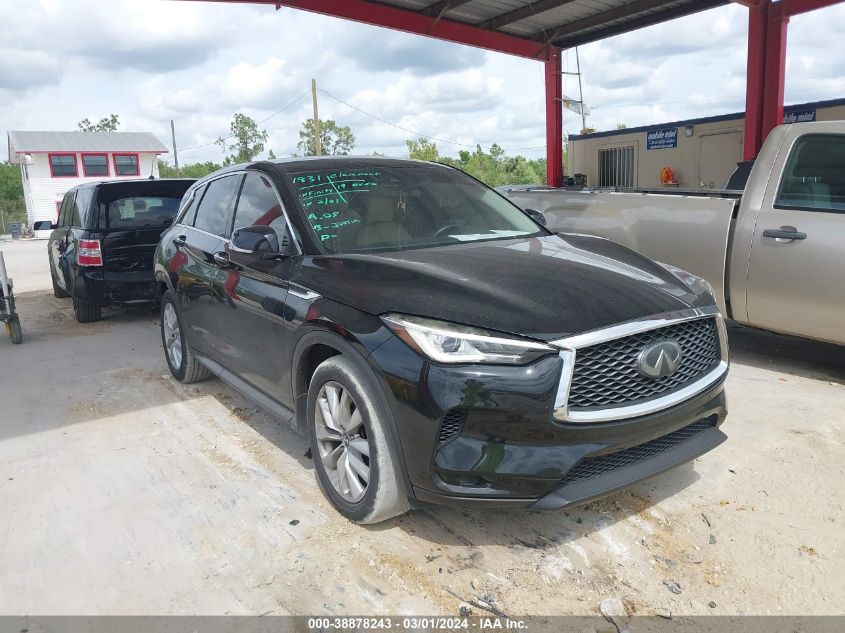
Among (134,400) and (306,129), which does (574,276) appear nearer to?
(134,400)

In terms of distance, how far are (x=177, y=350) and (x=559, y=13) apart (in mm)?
9089

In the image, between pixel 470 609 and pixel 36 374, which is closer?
pixel 470 609

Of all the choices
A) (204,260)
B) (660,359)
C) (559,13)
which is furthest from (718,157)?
(660,359)

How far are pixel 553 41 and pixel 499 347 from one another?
38.7ft

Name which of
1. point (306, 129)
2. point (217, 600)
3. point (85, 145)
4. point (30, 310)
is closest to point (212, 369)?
point (217, 600)

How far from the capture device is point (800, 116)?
1130 centimetres

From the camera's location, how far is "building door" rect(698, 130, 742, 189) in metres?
12.1

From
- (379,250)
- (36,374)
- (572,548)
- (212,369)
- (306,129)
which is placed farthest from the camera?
(306,129)

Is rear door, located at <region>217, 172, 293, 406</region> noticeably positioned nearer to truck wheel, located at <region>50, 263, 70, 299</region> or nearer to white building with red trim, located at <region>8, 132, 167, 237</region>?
truck wheel, located at <region>50, 263, 70, 299</region>

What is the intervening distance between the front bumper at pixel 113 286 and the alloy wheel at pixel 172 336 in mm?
2692

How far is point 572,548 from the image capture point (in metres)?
3.02

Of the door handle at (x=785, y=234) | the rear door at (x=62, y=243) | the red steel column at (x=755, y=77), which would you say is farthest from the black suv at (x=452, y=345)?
the red steel column at (x=755, y=77)

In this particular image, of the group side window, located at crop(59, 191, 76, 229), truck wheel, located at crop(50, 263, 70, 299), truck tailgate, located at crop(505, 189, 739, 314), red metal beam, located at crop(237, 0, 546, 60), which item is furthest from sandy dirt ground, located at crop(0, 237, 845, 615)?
red metal beam, located at crop(237, 0, 546, 60)

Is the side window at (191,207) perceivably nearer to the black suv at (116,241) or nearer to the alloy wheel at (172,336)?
the alloy wheel at (172,336)
